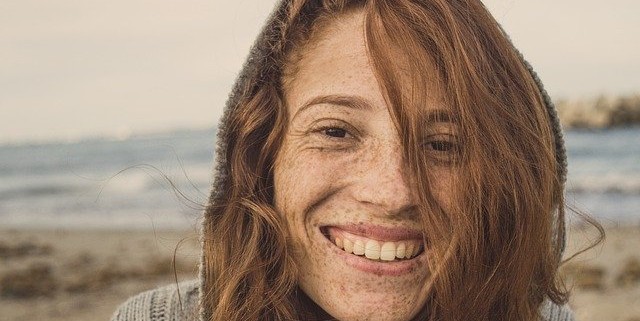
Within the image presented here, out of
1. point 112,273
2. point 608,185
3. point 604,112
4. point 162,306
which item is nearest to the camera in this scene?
point 162,306

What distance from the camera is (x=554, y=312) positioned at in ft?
7.79

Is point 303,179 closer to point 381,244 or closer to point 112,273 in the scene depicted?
point 381,244

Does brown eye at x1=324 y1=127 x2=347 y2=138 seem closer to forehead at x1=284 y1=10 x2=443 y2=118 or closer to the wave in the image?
forehead at x1=284 y1=10 x2=443 y2=118

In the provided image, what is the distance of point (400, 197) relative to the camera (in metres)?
1.58

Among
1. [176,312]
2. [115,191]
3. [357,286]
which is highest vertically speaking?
[357,286]

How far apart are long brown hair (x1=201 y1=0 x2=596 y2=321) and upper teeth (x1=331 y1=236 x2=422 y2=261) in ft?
0.21

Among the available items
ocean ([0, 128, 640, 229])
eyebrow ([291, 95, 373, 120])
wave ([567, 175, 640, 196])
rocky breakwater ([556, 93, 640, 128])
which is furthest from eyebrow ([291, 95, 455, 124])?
rocky breakwater ([556, 93, 640, 128])

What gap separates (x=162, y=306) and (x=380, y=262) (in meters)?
0.82

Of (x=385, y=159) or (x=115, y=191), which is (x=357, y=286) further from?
(x=115, y=191)

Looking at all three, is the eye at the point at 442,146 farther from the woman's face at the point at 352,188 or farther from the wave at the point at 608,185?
the wave at the point at 608,185

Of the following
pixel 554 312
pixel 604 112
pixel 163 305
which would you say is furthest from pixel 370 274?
pixel 604 112

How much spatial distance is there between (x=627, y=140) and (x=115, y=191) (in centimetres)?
1705

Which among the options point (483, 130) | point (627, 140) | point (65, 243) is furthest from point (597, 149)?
point (483, 130)

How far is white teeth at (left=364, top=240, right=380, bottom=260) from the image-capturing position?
5.42ft
